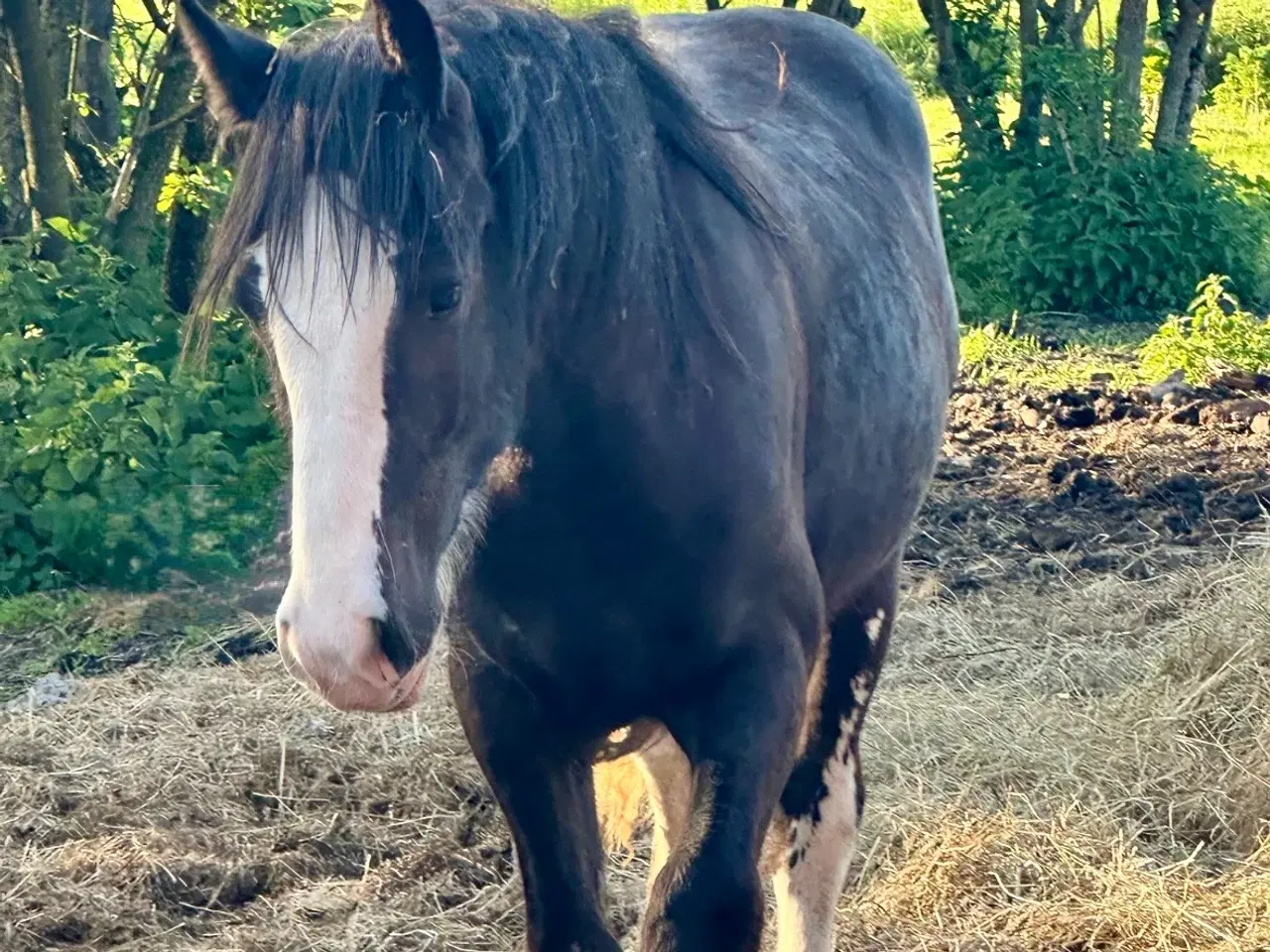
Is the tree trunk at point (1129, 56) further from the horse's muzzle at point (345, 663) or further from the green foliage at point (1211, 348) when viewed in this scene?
the horse's muzzle at point (345, 663)

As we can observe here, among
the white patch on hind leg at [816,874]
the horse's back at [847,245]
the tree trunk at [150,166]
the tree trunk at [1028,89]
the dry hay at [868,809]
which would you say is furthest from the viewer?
the tree trunk at [1028,89]

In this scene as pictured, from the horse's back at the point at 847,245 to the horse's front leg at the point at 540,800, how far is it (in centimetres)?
62

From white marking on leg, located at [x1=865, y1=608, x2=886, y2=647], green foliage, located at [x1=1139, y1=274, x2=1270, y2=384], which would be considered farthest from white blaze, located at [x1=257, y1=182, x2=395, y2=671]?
green foliage, located at [x1=1139, y1=274, x2=1270, y2=384]

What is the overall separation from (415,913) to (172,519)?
2580 mm

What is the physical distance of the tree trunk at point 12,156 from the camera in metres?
7.06

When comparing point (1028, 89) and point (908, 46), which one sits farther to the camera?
point (908, 46)

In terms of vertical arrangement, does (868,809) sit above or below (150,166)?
below

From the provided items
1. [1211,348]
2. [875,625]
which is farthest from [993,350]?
[875,625]

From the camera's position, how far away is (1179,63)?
11680 mm

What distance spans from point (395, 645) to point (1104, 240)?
891cm

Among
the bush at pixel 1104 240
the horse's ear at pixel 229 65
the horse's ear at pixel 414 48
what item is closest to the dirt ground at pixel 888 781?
the horse's ear at pixel 229 65

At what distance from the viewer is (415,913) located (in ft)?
11.6

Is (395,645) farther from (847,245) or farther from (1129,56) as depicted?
(1129,56)

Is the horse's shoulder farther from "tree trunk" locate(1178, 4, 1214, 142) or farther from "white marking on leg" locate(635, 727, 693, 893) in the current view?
"tree trunk" locate(1178, 4, 1214, 142)
